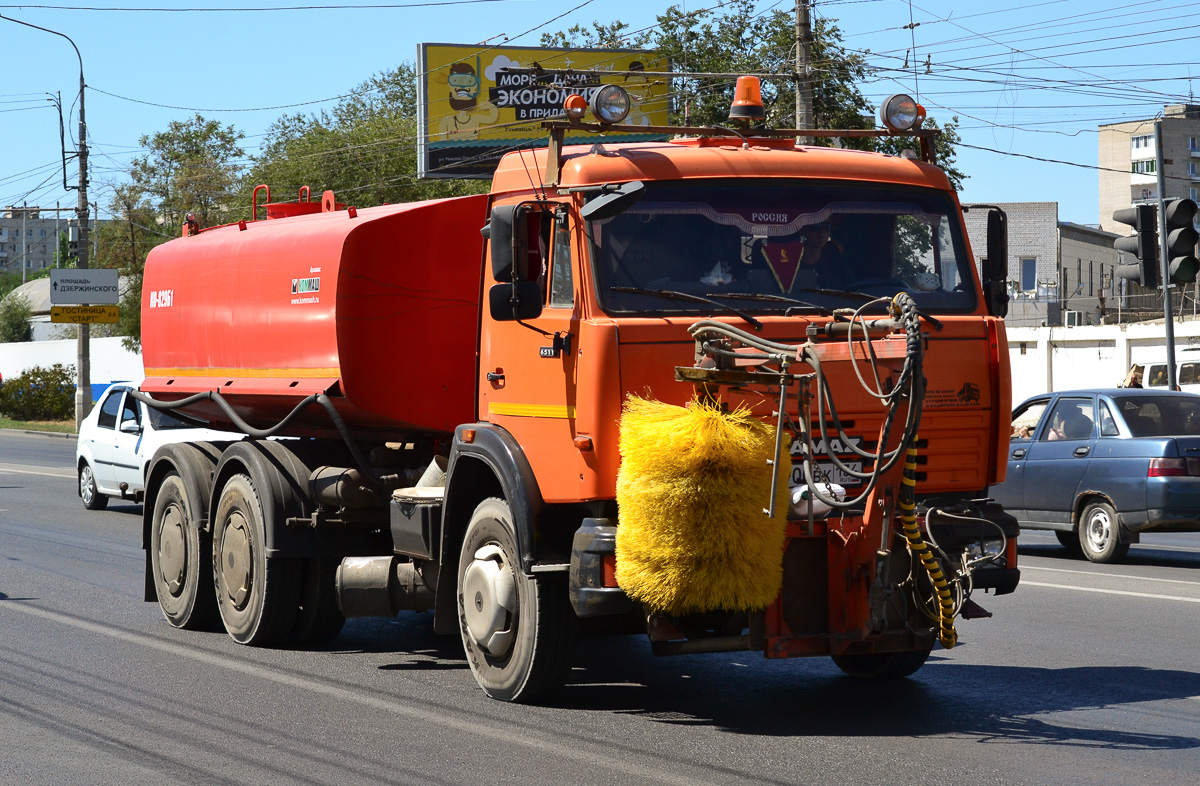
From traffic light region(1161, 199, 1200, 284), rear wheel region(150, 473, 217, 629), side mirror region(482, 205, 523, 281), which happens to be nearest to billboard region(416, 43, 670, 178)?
traffic light region(1161, 199, 1200, 284)

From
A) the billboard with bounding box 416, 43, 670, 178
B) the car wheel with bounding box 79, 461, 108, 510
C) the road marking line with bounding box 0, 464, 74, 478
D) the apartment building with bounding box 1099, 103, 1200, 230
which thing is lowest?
the road marking line with bounding box 0, 464, 74, 478

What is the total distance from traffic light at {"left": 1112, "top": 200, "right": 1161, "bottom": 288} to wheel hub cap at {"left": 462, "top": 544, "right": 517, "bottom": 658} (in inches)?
408

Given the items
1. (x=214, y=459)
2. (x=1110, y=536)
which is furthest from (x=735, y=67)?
(x=214, y=459)

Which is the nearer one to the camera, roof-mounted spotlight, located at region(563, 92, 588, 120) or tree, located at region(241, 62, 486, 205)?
roof-mounted spotlight, located at region(563, 92, 588, 120)

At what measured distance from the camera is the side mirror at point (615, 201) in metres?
6.52

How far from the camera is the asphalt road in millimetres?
5969

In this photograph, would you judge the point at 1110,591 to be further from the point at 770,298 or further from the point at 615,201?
the point at 615,201

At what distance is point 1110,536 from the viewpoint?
13625 mm

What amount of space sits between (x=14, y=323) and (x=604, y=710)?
8721 cm

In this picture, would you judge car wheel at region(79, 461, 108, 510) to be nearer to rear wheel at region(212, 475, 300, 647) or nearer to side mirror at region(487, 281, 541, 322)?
rear wheel at region(212, 475, 300, 647)

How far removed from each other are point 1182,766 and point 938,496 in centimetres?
169

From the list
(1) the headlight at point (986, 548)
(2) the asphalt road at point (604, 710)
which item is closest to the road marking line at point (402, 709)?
(2) the asphalt road at point (604, 710)

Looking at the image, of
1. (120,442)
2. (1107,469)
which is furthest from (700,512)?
(120,442)

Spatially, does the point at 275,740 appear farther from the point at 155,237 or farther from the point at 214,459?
the point at 155,237
